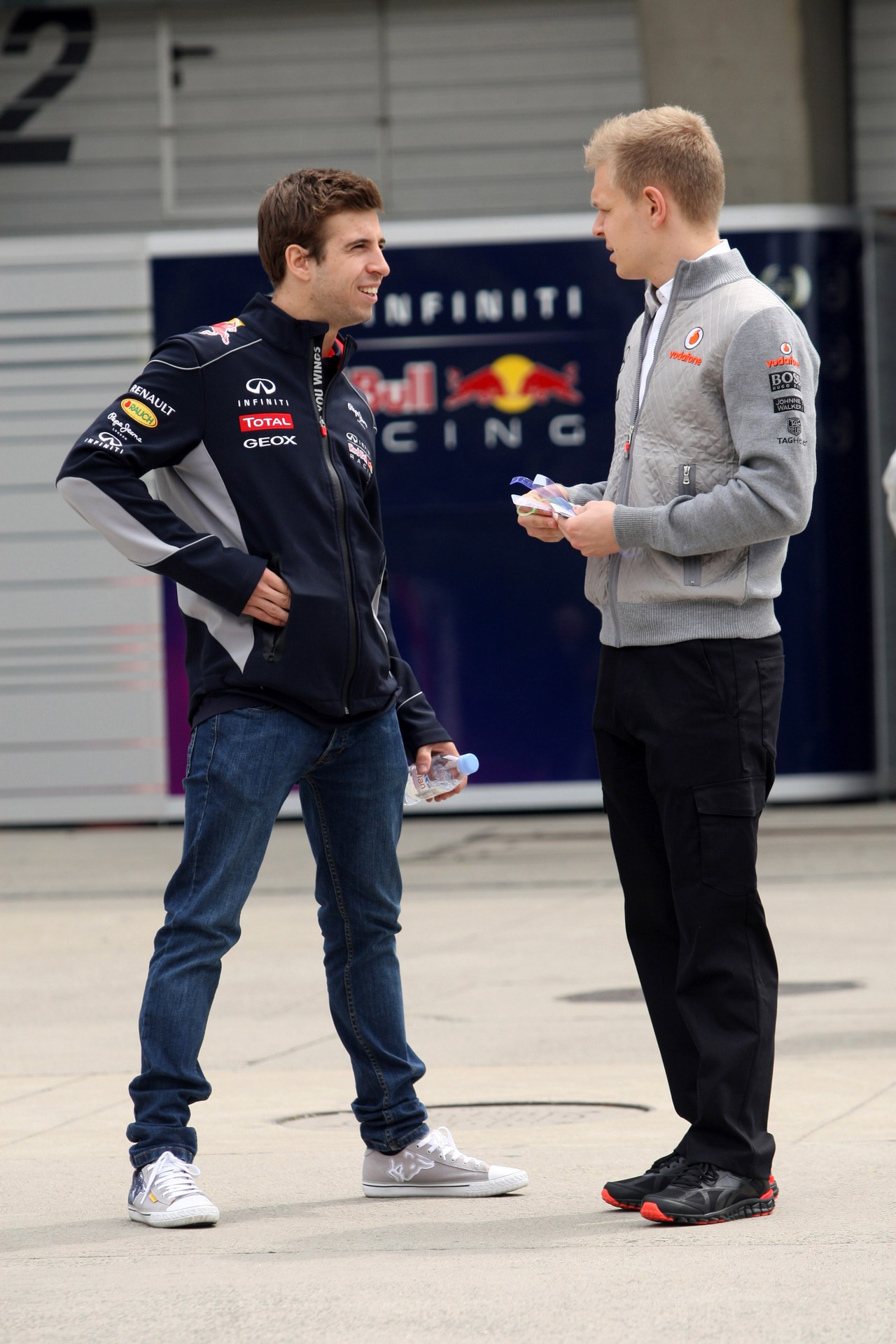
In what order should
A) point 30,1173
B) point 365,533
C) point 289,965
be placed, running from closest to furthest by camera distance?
point 365,533 < point 30,1173 < point 289,965

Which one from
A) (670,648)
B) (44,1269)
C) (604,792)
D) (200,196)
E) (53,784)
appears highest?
(200,196)

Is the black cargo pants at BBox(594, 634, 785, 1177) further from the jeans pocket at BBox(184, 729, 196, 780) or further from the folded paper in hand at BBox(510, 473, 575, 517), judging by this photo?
the jeans pocket at BBox(184, 729, 196, 780)

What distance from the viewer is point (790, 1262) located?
11.8 feet

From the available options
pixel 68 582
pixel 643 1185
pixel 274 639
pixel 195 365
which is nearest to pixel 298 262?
pixel 195 365

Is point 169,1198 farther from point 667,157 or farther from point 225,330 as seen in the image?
point 667,157

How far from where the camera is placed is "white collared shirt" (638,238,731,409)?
402cm

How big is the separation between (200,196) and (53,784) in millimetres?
4614

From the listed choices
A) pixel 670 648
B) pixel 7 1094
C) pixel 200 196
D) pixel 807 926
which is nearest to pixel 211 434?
pixel 670 648

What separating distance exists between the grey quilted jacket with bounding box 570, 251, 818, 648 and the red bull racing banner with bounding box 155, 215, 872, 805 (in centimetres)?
890

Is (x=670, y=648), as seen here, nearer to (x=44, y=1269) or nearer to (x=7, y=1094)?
(x=44, y=1269)

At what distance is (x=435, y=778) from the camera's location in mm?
4457

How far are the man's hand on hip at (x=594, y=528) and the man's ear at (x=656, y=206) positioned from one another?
0.53 meters

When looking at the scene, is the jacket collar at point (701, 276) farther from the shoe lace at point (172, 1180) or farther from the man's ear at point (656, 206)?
the shoe lace at point (172, 1180)

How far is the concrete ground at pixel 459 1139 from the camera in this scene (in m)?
3.41
